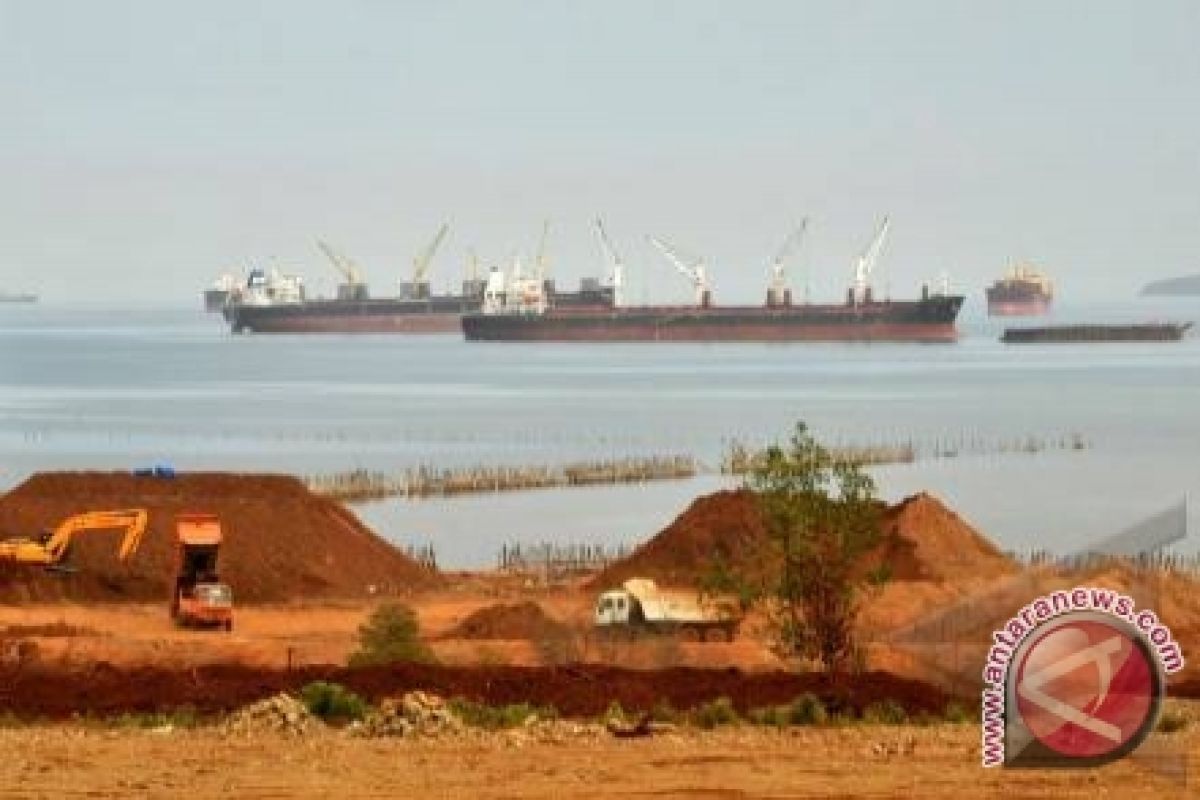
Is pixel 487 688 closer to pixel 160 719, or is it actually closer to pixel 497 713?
pixel 497 713

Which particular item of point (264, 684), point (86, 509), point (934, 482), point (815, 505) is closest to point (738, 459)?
point (934, 482)

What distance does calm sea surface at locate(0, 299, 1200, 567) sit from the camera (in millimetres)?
70375

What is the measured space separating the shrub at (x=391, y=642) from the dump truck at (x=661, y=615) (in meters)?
4.58

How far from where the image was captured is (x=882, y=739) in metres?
21.5

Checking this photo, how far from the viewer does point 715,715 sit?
74.3ft

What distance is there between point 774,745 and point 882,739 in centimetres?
88

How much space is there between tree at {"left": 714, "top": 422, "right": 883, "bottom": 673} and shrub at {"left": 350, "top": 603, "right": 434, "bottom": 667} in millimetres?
3911

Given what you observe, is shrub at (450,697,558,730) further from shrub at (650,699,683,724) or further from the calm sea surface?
the calm sea surface

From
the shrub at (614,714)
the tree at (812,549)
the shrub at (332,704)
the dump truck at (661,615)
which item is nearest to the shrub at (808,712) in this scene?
the shrub at (614,714)

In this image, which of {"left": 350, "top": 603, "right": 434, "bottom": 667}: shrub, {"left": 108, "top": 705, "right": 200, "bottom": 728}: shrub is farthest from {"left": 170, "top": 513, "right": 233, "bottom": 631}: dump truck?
{"left": 108, "top": 705, "right": 200, "bottom": 728}: shrub

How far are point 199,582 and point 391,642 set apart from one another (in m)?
9.18

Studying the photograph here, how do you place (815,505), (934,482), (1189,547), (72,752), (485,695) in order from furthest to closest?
1. (934,482)
2. (1189,547)
3. (815,505)
4. (485,695)
5. (72,752)

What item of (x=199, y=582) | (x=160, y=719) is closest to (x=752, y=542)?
(x=199, y=582)

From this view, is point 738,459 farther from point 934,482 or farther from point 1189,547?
point 1189,547
